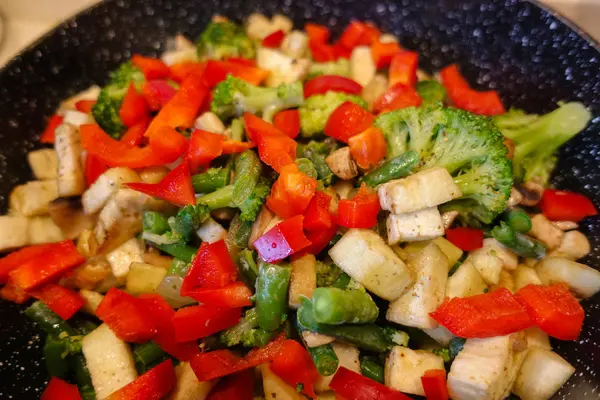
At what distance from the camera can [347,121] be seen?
209 centimetres

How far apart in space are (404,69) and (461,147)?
68 centimetres

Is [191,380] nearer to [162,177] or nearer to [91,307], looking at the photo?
[91,307]

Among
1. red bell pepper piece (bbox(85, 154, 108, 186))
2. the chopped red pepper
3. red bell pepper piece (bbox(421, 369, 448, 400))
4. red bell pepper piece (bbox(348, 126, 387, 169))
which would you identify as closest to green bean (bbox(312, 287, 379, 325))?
red bell pepper piece (bbox(421, 369, 448, 400))

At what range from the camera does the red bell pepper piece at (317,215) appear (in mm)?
1809

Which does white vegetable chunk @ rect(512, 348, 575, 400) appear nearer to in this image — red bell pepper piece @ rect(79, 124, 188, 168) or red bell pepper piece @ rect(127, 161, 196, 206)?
red bell pepper piece @ rect(127, 161, 196, 206)

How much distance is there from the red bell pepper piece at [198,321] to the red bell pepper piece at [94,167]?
2.54 ft

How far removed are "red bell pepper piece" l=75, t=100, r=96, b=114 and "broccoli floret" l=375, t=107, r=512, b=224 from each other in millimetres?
1437

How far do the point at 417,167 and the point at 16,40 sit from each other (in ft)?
9.31

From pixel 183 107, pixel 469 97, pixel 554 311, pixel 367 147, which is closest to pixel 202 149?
pixel 183 107

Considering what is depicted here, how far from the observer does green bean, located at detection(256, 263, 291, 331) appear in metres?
1.72

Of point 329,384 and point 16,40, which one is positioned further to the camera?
point 16,40

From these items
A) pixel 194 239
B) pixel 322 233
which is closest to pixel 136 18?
pixel 194 239

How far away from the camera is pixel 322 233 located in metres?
1.84

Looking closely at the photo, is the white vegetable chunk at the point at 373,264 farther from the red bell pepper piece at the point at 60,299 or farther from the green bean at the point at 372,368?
the red bell pepper piece at the point at 60,299
